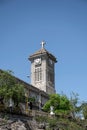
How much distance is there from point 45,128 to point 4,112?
4.43 meters

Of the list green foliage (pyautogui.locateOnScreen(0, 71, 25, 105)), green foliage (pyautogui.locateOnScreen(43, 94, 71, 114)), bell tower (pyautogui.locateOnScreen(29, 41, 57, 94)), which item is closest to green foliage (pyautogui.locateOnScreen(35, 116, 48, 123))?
green foliage (pyautogui.locateOnScreen(0, 71, 25, 105))

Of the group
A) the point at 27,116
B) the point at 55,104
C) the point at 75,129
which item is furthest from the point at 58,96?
the point at 27,116

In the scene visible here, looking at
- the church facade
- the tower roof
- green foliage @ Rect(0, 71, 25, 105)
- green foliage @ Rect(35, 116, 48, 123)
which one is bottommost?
green foliage @ Rect(35, 116, 48, 123)

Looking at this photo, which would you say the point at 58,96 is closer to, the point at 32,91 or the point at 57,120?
the point at 32,91

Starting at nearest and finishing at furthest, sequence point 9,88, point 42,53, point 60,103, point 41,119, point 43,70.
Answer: point 41,119
point 9,88
point 60,103
point 42,53
point 43,70

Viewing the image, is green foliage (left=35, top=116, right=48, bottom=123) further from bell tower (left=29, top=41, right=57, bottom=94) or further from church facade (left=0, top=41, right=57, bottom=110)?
bell tower (left=29, top=41, right=57, bottom=94)

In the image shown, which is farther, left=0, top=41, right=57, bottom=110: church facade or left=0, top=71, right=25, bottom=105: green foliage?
left=0, top=41, right=57, bottom=110: church facade

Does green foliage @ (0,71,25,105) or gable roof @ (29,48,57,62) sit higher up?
gable roof @ (29,48,57,62)

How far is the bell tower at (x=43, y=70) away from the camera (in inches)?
3159

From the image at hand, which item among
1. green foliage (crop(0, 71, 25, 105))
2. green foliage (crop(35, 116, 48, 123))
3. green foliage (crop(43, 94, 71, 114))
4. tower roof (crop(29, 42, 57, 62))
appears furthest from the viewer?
tower roof (crop(29, 42, 57, 62))

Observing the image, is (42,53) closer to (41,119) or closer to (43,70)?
(43,70)

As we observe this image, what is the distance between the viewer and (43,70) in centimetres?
8150

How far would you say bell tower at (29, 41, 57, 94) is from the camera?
263 feet

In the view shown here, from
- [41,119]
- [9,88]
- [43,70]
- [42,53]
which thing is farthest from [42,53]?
[41,119]
